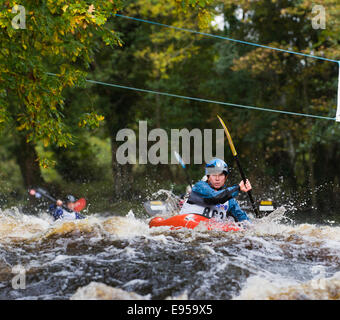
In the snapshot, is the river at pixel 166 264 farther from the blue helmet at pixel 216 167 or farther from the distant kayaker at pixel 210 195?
the blue helmet at pixel 216 167

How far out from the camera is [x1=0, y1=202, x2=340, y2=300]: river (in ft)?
14.1

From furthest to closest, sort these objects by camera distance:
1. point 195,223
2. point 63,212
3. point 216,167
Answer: point 63,212
point 216,167
point 195,223

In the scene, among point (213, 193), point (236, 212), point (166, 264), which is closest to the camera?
point (166, 264)

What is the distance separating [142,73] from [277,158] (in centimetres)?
636

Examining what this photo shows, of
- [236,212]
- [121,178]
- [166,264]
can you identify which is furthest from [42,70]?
[121,178]

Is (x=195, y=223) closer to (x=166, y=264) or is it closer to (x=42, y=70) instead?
(x=166, y=264)

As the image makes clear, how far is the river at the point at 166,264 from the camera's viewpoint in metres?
4.29

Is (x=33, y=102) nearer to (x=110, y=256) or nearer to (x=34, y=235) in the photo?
(x=34, y=235)

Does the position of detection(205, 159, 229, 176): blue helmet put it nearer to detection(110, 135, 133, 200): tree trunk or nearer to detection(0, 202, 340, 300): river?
detection(0, 202, 340, 300): river

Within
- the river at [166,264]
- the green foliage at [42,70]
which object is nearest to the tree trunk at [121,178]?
the green foliage at [42,70]

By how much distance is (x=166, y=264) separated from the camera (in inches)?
197

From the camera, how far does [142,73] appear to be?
19.6 m

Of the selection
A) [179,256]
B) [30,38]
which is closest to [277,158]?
[30,38]

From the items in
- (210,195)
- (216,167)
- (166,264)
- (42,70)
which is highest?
(42,70)
